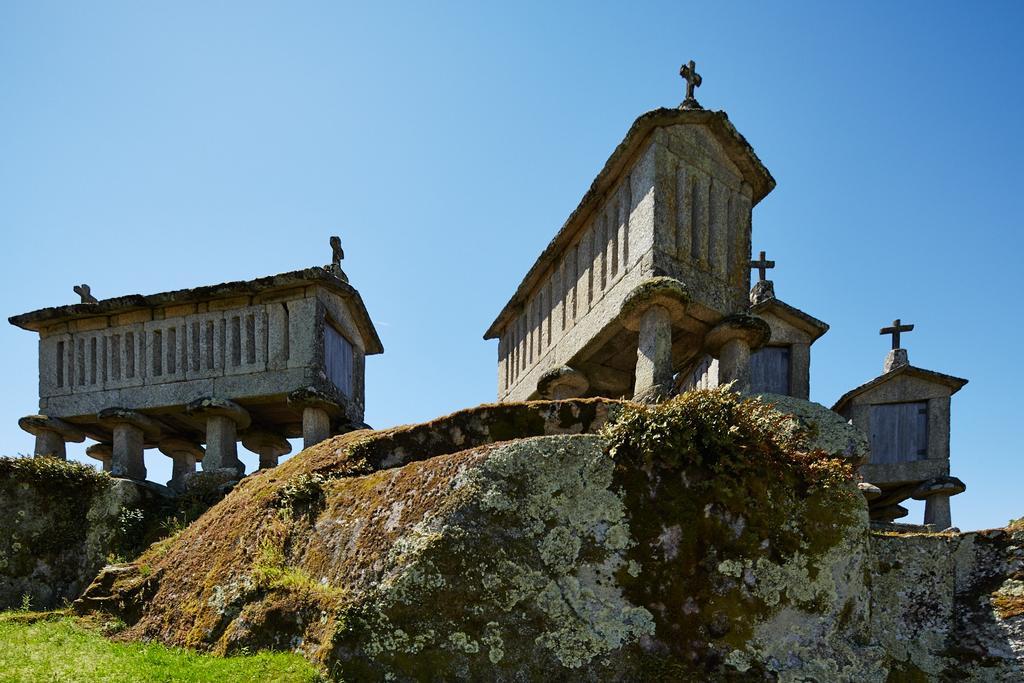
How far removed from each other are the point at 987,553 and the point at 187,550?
→ 7.57m

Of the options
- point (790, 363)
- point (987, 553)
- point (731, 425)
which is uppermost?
point (790, 363)

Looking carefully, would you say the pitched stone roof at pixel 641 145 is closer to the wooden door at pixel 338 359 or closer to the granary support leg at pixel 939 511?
the wooden door at pixel 338 359

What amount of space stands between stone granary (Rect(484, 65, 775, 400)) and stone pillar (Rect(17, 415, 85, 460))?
812 centimetres

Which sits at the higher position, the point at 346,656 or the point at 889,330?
the point at 889,330

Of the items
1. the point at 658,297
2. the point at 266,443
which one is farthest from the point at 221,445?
the point at 658,297

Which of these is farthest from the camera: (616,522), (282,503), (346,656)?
(282,503)

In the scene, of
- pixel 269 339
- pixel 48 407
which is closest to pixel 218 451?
pixel 269 339

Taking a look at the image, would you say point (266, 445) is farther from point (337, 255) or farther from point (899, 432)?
point (899, 432)

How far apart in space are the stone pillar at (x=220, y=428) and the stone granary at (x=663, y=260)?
4939 mm

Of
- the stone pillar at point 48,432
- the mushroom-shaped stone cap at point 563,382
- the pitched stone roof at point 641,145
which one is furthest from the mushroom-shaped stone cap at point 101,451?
the pitched stone roof at point 641,145

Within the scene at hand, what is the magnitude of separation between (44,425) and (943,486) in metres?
16.4

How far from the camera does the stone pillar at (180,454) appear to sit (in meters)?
14.2

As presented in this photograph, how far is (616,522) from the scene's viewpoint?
6.20 m

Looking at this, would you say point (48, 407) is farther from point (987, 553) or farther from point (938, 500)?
point (938, 500)
